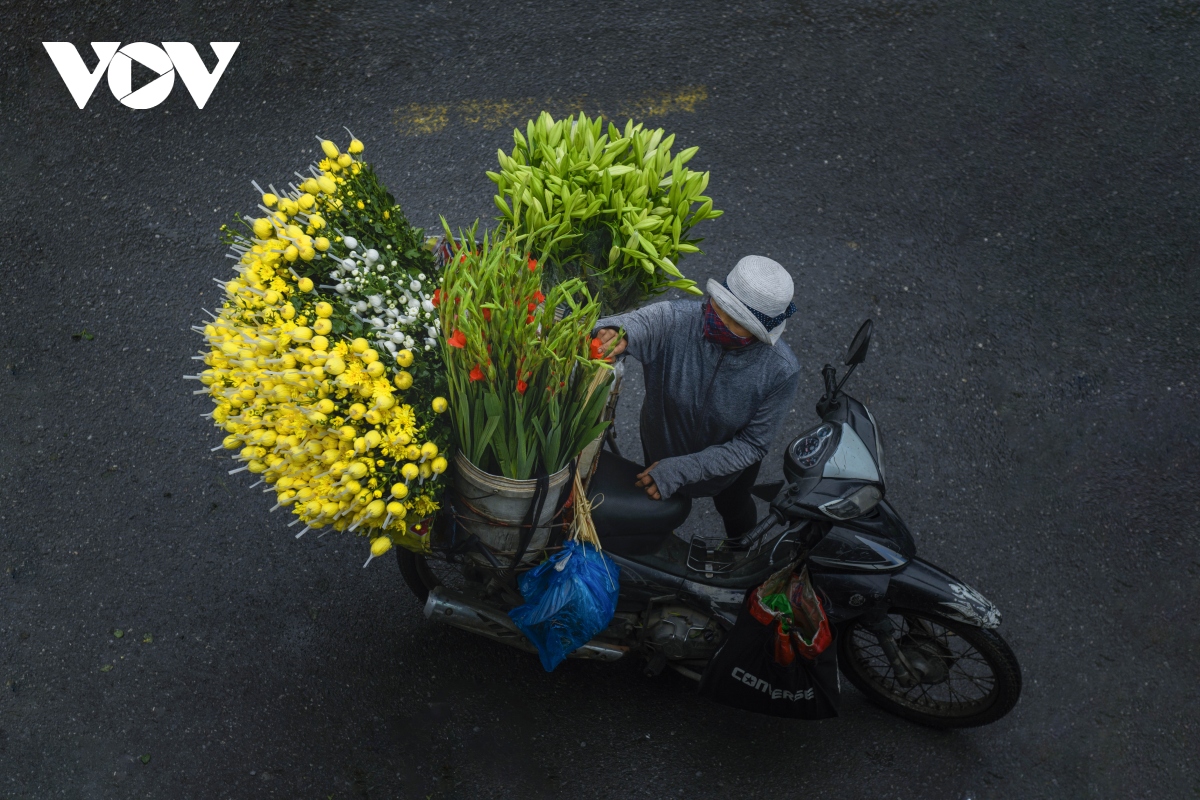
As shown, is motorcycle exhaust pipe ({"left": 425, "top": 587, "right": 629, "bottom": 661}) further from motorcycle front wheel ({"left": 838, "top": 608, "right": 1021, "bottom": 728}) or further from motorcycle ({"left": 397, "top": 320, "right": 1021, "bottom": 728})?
motorcycle front wheel ({"left": 838, "top": 608, "right": 1021, "bottom": 728})

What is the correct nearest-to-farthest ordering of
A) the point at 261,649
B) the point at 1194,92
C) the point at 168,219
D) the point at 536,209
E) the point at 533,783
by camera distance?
1. the point at 536,209
2. the point at 533,783
3. the point at 261,649
4. the point at 168,219
5. the point at 1194,92

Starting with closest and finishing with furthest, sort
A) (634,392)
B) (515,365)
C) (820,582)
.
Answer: (515,365) < (820,582) < (634,392)

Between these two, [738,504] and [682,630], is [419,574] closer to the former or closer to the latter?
[682,630]

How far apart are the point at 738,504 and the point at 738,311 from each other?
113 centimetres

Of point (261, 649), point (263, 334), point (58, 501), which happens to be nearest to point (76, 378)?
point (58, 501)

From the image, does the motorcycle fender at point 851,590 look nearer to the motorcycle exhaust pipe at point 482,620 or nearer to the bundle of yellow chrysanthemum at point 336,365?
the motorcycle exhaust pipe at point 482,620

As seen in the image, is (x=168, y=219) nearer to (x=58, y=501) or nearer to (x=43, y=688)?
(x=58, y=501)

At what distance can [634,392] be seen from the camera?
4.13 meters

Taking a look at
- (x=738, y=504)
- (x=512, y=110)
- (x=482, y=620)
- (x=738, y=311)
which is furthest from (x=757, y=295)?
(x=512, y=110)

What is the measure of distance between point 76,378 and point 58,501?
0.61m

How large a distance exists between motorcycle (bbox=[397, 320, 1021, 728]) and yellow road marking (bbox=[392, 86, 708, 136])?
7.32ft

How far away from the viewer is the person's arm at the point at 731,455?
2.75 metres

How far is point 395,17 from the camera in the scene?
501 centimetres

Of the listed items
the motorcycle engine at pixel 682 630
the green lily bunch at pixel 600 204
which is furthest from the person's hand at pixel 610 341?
the motorcycle engine at pixel 682 630
